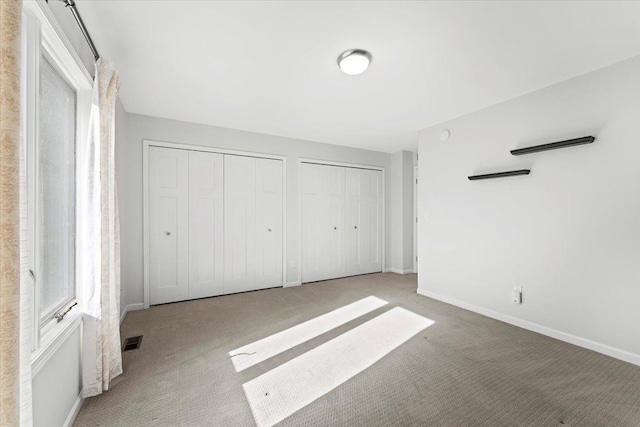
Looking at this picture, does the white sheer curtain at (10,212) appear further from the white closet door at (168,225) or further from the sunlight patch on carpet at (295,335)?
the white closet door at (168,225)

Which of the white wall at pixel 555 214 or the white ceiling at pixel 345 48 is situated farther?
the white wall at pixel 555 214

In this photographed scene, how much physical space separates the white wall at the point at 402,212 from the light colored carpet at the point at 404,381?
2383mm

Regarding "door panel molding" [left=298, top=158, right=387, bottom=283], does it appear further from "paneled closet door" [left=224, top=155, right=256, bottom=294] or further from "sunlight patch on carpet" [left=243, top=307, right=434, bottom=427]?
"sunlight patch on carpet" [left=243, top=307, right=434, bottom=427]

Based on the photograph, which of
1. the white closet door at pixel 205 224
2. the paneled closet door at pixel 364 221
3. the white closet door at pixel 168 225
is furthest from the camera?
→ the paneled closet door at pixel 364 221

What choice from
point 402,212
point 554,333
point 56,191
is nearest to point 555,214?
point 554,333

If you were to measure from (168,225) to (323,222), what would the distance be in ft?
8.10

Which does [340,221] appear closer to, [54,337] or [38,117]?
[54,337]

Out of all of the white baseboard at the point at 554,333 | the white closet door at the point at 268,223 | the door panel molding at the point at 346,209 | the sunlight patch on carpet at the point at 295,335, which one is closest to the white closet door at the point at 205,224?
the white closet door at the point at 268,223

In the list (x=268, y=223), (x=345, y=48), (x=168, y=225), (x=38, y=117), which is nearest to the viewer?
(x=38, y=117)

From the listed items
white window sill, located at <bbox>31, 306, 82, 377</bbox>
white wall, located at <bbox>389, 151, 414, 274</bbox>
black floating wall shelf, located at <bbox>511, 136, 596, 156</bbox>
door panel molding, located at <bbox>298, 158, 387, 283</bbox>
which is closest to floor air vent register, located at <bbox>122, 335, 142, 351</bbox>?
white window sill, located at <bbox>31, 306, 82, 377</bbox>

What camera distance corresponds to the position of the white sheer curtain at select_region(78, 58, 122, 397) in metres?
1.78

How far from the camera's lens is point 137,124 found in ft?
11.4

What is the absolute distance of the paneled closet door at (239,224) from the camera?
403 centimetres

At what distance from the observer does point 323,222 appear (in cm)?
488
